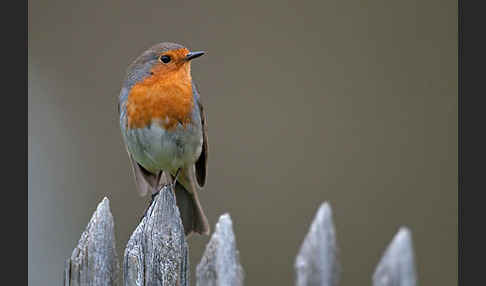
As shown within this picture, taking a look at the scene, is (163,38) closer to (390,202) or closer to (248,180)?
(248,180)

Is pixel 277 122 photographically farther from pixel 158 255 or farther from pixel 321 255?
pixel 321 255

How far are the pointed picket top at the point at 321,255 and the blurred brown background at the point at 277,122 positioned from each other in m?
1.98

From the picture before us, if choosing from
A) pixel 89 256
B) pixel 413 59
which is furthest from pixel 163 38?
pixel 89 256

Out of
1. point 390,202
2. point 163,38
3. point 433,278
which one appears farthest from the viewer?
point 163,38

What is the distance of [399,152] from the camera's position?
4.55m

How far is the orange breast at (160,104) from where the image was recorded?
354 cm

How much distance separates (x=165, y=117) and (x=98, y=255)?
4.23 ft

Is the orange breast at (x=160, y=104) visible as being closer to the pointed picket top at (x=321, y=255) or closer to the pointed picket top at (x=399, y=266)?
the pointed picket top at (x=321, y=255)

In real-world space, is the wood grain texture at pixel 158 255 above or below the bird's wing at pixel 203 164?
below

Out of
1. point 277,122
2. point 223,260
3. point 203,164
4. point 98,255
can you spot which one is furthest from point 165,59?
point 223,260

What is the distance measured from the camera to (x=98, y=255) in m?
2.37

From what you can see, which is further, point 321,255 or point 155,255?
point 155,255

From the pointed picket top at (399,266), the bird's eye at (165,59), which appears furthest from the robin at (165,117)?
the pointed picket top at (399,266)

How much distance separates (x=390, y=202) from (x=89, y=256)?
2353 mm
